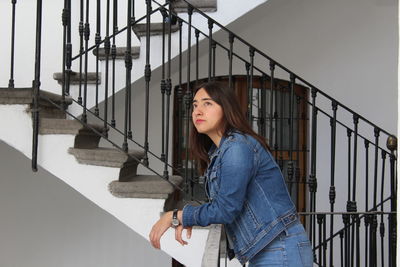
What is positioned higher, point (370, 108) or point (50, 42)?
point (50, 42)

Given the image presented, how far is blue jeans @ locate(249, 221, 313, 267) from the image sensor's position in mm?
1460

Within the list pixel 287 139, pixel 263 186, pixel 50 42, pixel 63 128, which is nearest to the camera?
pixel 263 186

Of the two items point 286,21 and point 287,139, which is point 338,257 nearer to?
point 287,139

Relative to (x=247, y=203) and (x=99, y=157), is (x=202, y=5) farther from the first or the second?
(x=247, y=203)

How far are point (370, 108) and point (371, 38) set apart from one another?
2.20 feet

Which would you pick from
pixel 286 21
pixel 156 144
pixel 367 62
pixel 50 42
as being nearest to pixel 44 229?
pixel 156 144

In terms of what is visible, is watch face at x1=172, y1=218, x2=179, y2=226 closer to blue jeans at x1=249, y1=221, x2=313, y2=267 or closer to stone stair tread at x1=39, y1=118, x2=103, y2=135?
blue jeans at x1=249, y1=221, x2=313, y2=267

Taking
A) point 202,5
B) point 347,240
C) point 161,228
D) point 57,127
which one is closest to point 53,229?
point 57,127

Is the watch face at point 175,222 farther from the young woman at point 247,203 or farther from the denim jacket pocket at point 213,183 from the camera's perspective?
the denim jacket pocket at point 213,183

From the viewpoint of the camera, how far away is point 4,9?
4.60m

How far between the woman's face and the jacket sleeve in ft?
0.39

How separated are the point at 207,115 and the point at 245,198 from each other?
27 cm

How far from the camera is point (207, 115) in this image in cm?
147

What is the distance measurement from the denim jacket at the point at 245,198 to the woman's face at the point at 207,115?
5 cm
